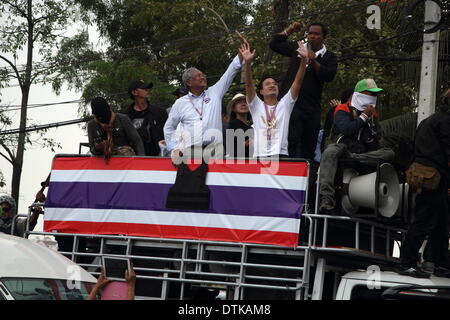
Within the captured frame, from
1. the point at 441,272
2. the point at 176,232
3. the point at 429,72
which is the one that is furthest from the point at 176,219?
the point at 429,72

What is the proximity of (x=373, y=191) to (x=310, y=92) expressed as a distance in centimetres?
160

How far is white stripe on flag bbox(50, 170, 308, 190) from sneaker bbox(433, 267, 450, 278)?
132 cm

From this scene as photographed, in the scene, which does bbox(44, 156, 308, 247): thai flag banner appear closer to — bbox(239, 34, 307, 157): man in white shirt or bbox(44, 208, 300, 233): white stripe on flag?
bbox(44, 208, 300, 233): white stripe on flag

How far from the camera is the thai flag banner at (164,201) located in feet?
24.2

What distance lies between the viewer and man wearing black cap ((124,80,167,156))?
31.2 ft

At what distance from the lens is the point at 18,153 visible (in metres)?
23.8

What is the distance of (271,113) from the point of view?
823cm

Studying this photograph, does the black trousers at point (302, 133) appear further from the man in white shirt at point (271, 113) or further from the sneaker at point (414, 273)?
the sneaker at point (414, 273)

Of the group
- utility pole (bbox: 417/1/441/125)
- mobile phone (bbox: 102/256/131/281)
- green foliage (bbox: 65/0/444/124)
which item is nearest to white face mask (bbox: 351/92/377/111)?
mobile phone (bbox: 102/256/131/281)

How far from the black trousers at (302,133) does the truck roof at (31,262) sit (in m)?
2.42

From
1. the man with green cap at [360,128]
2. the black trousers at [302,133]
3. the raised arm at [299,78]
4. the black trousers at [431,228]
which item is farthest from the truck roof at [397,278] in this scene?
the raised arm at [299,78]
